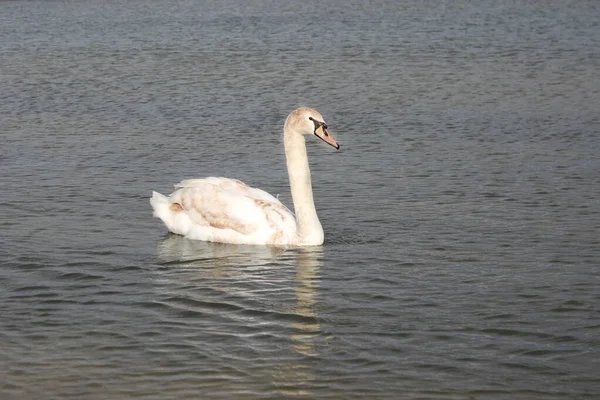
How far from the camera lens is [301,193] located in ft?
38.7

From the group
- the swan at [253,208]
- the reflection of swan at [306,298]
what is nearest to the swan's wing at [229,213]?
the swan at [253,208]

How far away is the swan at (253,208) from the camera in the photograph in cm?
1166

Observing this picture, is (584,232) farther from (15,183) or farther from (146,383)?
(15,183)

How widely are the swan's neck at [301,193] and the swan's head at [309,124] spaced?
77 mm

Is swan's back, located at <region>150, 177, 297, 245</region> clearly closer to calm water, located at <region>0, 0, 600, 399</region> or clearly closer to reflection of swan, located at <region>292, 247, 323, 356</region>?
calm water, located at <region>0, 0, 600, 399</region>

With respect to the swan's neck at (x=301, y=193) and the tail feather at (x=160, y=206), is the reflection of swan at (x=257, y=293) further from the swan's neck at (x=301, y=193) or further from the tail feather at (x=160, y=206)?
the tail feather at (x=160, y=206)

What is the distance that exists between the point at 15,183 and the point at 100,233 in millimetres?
2557

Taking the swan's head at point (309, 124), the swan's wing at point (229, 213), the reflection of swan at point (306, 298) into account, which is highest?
the swan's head at point (309, 124)

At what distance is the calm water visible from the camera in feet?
26.9

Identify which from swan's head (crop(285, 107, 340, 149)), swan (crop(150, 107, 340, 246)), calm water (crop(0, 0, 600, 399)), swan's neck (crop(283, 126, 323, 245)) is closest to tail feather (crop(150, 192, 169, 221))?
swan (crop(150, 107, 340, 246))

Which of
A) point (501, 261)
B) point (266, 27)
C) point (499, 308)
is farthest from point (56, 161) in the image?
point (266, 27)

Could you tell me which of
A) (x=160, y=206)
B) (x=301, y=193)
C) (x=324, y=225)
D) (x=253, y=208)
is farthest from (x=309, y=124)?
(x=160, y=206)

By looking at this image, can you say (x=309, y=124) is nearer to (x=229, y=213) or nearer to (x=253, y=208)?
(x=253, y=208)

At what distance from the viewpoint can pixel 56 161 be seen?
15383 mm
